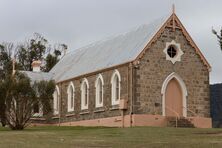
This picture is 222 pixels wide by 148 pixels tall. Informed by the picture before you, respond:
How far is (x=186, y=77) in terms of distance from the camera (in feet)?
135

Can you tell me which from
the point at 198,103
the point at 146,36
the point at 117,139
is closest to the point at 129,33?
the point at 146,36

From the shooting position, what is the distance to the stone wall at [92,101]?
40219mm

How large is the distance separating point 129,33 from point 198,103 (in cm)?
779

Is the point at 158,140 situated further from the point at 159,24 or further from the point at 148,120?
the point at 159,24

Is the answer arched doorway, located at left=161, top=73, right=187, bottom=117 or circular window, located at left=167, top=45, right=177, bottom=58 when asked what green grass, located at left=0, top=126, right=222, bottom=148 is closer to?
arched doorway, located at left=161, top=73, right=187, bottom=117

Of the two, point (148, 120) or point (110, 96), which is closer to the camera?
point (148, 120)

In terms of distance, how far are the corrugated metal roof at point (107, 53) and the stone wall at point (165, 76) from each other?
955 millimetres

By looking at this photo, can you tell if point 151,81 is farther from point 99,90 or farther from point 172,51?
point 99,90

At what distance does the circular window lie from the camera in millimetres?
40906

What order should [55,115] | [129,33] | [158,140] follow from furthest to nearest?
1. [55,115]
2. [129,33]
3. [158,140]

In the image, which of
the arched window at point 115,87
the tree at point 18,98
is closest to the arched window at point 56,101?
the arched window at point 115,87

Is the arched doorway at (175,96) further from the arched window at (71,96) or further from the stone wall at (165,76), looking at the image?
the arched window at (71,96)

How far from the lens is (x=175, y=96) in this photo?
40.8 m

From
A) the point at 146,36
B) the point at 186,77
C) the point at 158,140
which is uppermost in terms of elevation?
the point at 146,36
